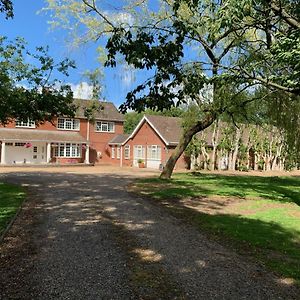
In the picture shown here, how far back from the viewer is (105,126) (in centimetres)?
5150

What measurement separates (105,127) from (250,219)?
40.8 m

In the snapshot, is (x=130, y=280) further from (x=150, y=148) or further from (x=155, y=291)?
(x=150, y=148)

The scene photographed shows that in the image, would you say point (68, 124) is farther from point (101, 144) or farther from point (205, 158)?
point (205, 158)

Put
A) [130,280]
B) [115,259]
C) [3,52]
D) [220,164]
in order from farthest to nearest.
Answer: [220,164], [3,52], [115,259], [130,280]

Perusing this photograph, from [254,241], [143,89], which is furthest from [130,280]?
→ [143,89]

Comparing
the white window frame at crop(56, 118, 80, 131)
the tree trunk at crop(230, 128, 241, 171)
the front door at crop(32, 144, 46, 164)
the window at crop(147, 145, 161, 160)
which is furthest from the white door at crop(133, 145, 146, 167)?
the front door at crop(32, 144, 46, 164)

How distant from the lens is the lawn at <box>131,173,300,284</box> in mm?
7920

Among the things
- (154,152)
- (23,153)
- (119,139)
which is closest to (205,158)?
(154,152)

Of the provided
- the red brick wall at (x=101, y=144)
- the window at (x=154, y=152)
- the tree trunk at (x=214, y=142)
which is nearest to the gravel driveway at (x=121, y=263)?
the tree trunk at (x=214, y=142)

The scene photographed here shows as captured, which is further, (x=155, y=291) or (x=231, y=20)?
(x=231, y=20)

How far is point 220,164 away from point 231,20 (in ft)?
111

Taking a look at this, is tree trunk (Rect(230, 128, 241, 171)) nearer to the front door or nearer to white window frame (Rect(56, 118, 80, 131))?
white window frame (Rect(56, 118, 80, 131))

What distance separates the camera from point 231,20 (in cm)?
933

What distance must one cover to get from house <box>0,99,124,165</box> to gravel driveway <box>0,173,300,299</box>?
1207 inches
